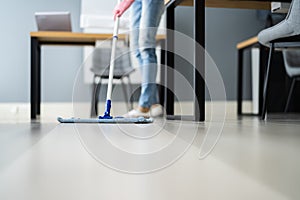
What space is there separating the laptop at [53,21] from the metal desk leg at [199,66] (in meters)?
1.31

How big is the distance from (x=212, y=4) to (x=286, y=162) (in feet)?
5.46

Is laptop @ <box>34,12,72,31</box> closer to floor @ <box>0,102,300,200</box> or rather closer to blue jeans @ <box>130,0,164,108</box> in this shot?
blue jeans @ <box>130,0,164,108</box>

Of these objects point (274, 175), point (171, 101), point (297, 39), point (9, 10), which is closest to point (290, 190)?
point (274, 175)

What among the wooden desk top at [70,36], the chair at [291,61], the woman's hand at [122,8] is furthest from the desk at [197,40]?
the chair at [291,61]

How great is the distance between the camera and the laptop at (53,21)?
2770 mm

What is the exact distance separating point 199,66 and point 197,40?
0.38 ft

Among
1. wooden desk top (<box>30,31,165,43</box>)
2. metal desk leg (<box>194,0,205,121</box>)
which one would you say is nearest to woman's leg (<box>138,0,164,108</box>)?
metal desk leg (<box>194,0,205,121</box>)

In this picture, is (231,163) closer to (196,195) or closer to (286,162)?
(286,162)

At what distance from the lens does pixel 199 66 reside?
169 cm

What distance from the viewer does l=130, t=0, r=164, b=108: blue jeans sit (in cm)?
208

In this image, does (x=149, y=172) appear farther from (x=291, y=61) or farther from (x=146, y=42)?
(x=291, y=61)

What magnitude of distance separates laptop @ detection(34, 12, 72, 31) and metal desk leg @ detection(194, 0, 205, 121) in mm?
1314

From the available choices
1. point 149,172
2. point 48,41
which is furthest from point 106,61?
point 149,172

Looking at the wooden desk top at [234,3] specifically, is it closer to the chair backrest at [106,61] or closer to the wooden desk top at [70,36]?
the wooden desk top at [70,36]
